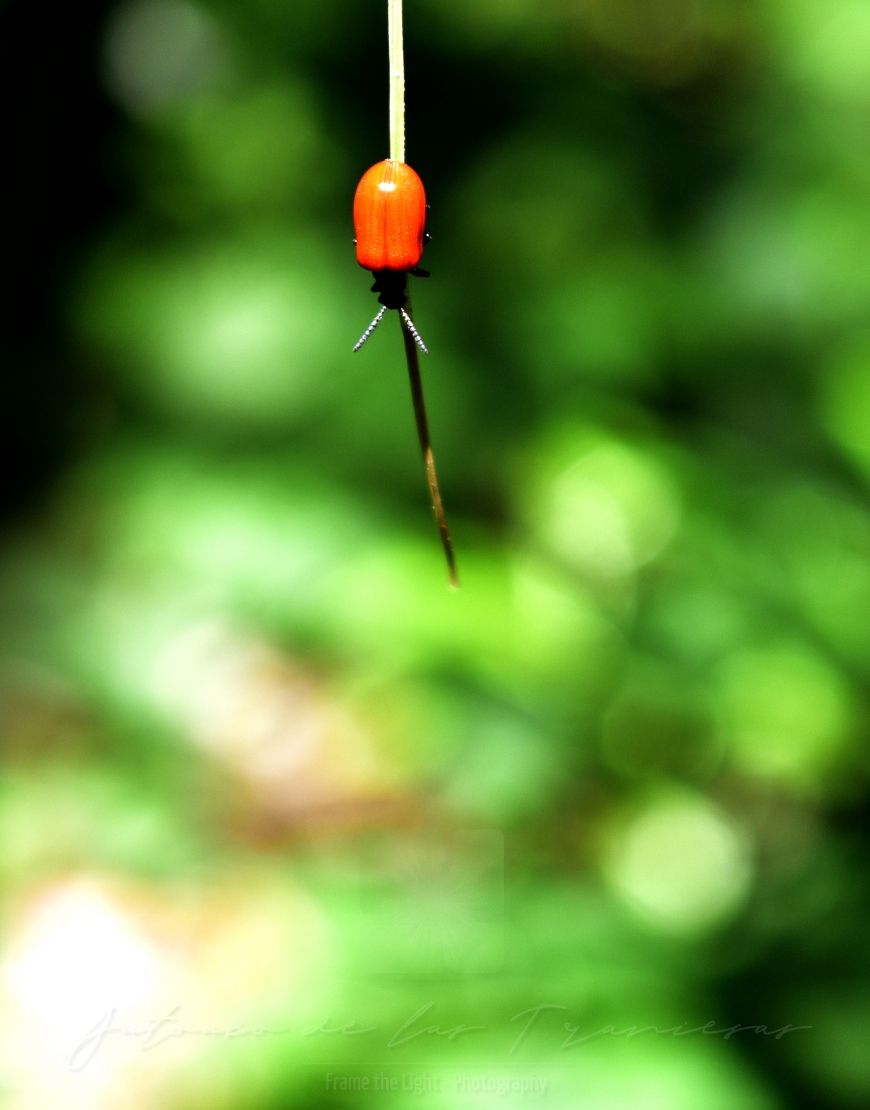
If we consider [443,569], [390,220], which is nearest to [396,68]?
[390,220]

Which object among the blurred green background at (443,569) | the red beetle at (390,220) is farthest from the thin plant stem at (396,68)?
the blurred green background at (443,569)

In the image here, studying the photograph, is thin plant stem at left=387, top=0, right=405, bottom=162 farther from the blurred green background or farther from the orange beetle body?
the blurred green background

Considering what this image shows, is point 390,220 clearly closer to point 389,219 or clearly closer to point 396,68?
point 389,219

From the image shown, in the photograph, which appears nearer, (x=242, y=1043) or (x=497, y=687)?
(x=242, y=1043)

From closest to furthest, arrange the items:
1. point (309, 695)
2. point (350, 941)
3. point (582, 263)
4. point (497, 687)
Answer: point (350, 941)
point (497, 687)
point (309, 695)
point (582, 263)

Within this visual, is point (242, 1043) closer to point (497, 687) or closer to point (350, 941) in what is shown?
point (350, 941)

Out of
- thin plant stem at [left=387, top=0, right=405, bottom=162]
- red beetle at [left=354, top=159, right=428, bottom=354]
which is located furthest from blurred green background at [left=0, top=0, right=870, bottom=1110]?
thin plant stem at [left=387, top=0, right=405, bottom=162]

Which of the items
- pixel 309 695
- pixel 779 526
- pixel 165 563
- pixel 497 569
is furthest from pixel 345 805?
pixel 779 526

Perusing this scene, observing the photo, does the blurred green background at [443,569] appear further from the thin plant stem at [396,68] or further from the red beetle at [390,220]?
the thin plant stem at [396,68]
